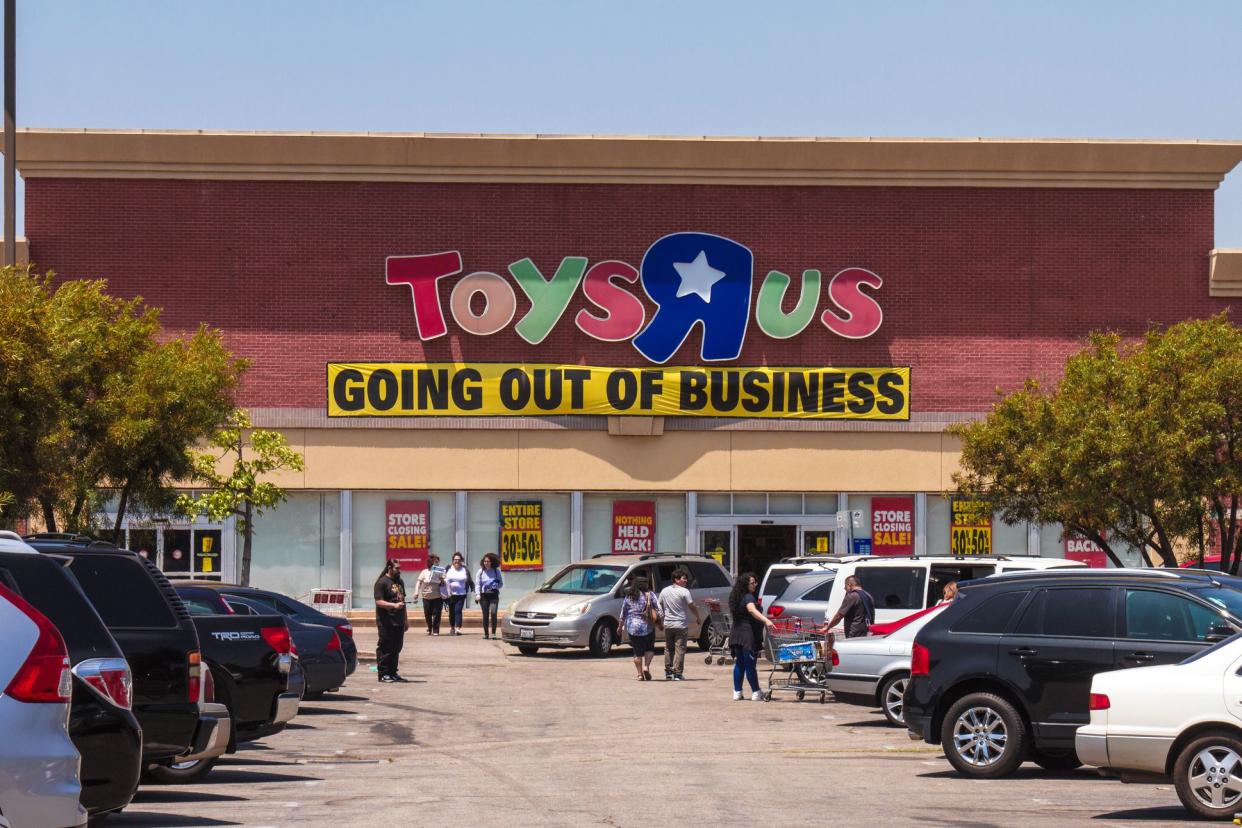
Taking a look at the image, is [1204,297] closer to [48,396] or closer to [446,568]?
[446,568]

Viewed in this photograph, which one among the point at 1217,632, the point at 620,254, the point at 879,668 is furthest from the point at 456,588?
the point at 1217,632

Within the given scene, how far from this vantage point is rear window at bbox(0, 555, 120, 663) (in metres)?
8.98

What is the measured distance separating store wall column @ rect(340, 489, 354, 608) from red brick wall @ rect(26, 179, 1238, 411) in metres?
2.38

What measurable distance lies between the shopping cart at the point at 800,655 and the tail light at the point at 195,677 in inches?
422

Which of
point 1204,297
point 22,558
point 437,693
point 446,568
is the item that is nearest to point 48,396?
point 437,693

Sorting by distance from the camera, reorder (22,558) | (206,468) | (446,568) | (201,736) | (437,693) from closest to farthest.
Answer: (22,558) → (201,736) → (437,693) → (206,468) → (446,568)

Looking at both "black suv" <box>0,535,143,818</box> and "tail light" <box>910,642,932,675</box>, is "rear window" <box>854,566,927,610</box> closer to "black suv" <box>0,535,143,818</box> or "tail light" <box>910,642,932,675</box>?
"tail light" <box>910,642,932,675</box>

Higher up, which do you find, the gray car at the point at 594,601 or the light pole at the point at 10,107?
the light pole at the point at 10,107

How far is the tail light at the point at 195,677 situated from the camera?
12180mm

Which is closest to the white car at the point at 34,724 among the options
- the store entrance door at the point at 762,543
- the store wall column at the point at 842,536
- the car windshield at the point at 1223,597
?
the car windshield at the point at 1223,597

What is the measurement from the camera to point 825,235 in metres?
39.6

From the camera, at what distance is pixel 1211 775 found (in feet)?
39.3

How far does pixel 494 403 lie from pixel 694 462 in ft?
15.7

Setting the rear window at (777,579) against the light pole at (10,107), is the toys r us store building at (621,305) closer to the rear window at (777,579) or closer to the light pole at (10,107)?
the rear window at (777,579)
